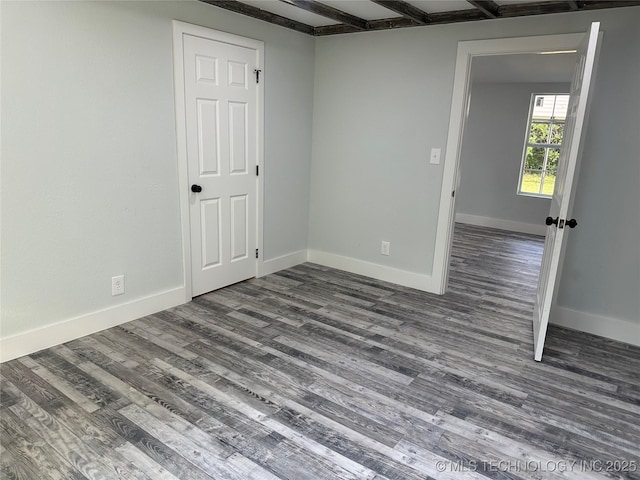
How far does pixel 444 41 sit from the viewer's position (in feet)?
11.5

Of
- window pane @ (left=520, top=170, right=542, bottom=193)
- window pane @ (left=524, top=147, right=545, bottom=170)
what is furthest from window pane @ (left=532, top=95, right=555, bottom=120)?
window pane @ (left=520, top=170, right=542, bottom=193)

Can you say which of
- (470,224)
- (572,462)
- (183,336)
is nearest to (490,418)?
(572,462)

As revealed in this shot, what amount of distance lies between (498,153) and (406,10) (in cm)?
427

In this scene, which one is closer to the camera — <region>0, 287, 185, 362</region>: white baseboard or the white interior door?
<region>0, 287, 185, 362</region>: white baseboard

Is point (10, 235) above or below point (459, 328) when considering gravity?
above

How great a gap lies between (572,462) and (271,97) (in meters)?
3.35

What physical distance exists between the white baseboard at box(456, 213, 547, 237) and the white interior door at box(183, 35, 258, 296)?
14.8 feet

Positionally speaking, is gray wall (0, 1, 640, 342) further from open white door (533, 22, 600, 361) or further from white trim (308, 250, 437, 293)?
open white door (533, 22, 600, 361)

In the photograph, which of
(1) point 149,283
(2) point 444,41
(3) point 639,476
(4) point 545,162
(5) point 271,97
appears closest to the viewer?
→ (3) point 639,476

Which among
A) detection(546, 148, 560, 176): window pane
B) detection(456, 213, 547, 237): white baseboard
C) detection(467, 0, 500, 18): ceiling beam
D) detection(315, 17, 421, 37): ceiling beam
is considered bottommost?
detection(456, 213, 547, 237): white baseboard

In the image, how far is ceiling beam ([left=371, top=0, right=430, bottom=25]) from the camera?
2.98 metres

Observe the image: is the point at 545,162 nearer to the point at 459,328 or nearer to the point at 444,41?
the point at 444,41

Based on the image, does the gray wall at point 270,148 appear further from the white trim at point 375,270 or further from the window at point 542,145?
the window at point 542,145

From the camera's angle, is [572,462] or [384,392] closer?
[572,462]
